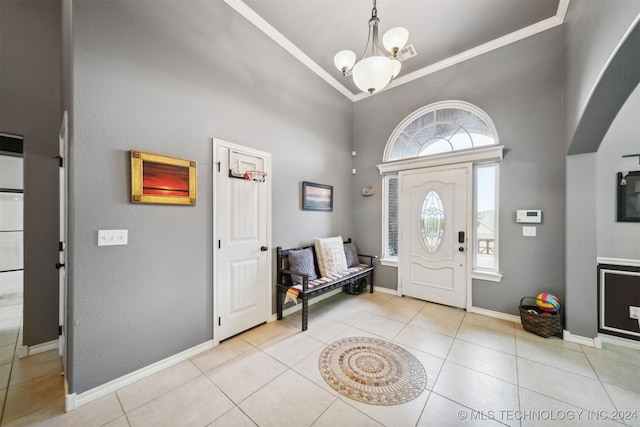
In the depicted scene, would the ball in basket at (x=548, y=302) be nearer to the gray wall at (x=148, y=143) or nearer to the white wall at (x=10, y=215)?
the gray wall at (x=148, y=143)

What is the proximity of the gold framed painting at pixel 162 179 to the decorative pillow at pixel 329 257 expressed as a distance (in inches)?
74.5

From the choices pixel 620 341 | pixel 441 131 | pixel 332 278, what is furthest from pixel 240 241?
pixel 620 341

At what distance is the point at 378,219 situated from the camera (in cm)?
417

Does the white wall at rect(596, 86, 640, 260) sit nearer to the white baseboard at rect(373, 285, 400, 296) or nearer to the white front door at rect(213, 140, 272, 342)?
the white baseboard at rect(373, 285, 400, 296)

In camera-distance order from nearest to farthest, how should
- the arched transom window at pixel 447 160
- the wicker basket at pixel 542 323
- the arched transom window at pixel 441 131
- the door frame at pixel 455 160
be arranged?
the wicker basket at pixel 542 323 < the door frame at pixel 455 160 < the arched transom window at pixel 447 160 < the arched transom window at pixel 441 131

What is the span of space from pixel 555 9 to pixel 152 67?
14.4 ft

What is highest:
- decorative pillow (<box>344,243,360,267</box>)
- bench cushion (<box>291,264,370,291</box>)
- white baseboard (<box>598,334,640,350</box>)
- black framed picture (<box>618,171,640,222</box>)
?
black framed picture (<box>618,171,640,222</box>)

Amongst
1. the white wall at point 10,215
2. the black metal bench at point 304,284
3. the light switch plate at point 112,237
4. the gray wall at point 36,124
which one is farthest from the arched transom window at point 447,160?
the white wall at point 10,215

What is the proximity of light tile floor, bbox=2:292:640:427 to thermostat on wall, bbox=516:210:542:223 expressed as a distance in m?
1.37

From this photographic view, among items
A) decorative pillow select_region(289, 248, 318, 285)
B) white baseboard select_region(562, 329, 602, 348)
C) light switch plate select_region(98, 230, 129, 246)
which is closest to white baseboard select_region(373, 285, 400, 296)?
decorative pillow select_region(289, 248, 318, 285)

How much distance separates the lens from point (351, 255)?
3979 mm

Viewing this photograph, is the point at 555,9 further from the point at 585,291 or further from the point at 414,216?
A: the point at 585,291

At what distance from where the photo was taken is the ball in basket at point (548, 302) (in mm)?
2547

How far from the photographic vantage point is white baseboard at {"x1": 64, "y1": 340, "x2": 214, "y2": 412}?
5.24ft
